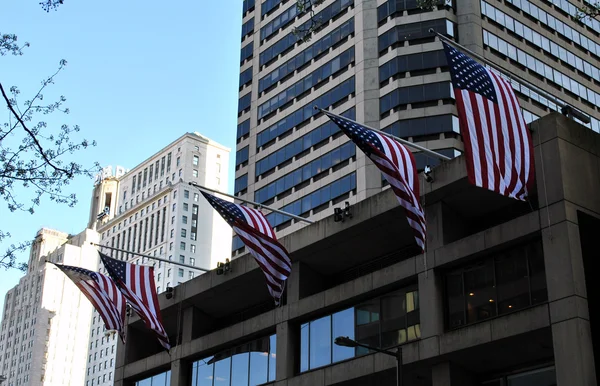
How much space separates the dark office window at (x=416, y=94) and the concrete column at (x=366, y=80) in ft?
4.61

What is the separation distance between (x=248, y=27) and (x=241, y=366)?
52716 mm

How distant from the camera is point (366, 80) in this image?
234 ft

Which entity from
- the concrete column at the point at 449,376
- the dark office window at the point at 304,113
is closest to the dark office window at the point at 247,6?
the dark office window at the point at 304,113

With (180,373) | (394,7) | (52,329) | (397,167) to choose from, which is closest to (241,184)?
(394,7)

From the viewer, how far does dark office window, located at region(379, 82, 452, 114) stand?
67.1m

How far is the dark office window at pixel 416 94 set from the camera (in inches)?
2640

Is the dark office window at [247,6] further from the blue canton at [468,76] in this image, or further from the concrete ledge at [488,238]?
the blue canton at [468,76]

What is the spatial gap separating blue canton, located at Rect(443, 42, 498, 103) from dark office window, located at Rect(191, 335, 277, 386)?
694 inches

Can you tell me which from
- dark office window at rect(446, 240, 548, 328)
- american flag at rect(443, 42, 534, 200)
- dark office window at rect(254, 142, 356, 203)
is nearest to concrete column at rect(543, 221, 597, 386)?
dark office window at rect(446, 240, 548, 328)

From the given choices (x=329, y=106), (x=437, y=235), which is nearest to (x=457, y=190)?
(x=437, y=235)

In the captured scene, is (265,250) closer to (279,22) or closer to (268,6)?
(279,22)

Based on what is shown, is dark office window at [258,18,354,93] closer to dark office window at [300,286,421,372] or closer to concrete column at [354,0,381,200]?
concrete column at [354,0,381,200]

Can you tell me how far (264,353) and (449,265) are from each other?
441 inches

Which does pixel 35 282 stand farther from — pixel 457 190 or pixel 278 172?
pixel 457 190
